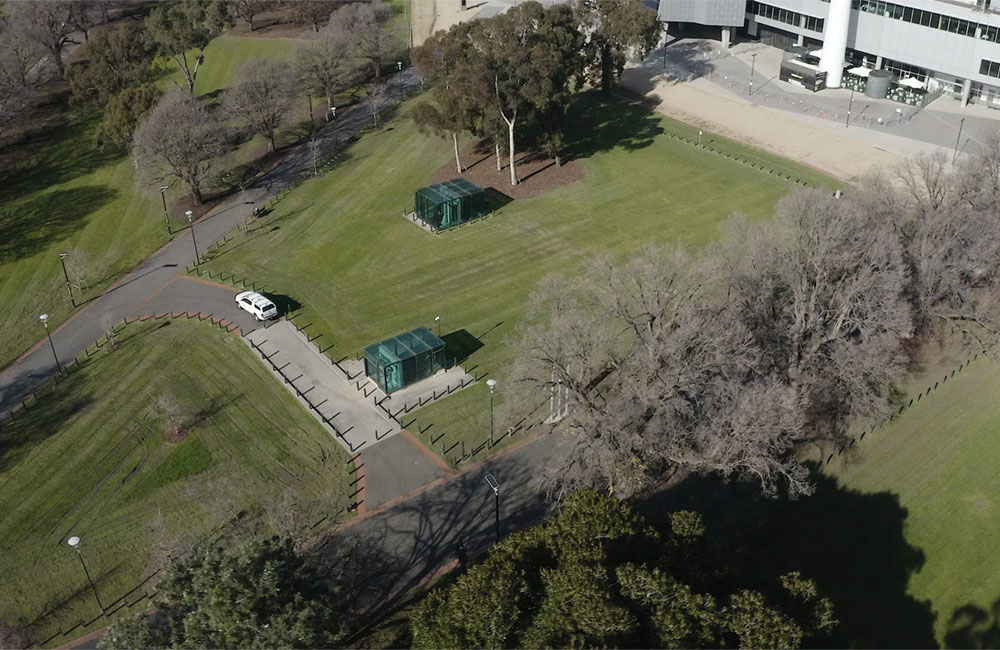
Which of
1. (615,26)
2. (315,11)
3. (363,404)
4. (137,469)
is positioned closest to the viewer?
(137,469)

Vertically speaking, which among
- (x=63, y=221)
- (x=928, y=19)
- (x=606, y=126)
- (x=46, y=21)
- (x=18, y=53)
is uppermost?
(x=46, y=21)

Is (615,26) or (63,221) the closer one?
(63,221)

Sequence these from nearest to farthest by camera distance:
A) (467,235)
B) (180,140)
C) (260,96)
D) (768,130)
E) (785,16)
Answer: (467,235) → (180,140) → (260,96) → (768,130) → (785,16)

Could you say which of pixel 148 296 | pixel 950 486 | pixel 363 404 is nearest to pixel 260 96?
pixel 148 296

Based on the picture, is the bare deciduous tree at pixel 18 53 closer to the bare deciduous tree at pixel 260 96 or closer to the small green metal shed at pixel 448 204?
the bare deciduous tree at pixel 260 96

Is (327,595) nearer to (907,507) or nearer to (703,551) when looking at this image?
(703,551)

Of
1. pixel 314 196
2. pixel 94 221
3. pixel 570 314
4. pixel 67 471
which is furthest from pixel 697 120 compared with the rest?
pixel 67 471

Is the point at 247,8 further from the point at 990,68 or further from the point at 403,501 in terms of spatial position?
the point at 403,501

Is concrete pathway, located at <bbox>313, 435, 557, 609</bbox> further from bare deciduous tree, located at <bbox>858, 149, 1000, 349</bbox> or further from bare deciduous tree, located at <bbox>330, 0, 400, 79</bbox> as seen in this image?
bare deciduous tree, located at <bbox>330, 0, 400, 79</bbox>
